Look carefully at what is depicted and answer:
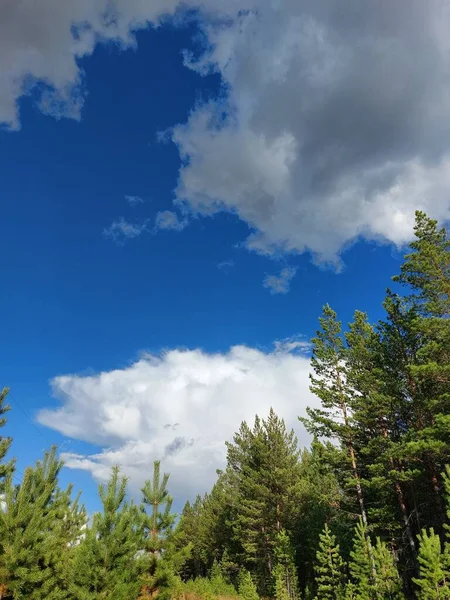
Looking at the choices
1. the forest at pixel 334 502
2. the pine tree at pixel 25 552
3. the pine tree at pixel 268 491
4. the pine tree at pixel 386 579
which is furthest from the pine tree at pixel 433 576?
the pine tree at pixel 268 491

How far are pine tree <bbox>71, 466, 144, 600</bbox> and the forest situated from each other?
41 millimetres

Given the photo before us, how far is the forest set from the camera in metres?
12.6

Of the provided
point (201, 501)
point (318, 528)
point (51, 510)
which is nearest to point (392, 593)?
point (51, 510)

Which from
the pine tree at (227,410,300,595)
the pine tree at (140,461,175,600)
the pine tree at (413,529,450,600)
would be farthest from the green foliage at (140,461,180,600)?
the pine tree at (227,410,300,595)

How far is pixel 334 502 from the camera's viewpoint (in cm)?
2730

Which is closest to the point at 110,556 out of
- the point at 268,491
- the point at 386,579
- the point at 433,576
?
the point at 433,576

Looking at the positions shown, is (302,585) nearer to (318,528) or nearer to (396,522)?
(318,528)

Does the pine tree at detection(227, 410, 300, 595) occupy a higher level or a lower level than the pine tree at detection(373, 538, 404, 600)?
higher

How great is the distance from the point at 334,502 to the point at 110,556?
1943 centimetres

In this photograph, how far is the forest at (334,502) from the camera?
12.6m

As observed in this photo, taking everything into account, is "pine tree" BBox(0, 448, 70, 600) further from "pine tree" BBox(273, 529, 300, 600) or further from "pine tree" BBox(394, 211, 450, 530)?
"pine tree" BBox(273, 529, 300, 600)

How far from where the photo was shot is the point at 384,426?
2552 centimetres

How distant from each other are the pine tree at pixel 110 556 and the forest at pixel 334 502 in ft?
0.13

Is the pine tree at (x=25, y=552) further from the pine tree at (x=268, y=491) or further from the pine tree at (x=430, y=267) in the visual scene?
the pine tree at (x=268, y=491)
